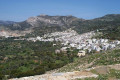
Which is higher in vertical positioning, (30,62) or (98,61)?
(98,61)

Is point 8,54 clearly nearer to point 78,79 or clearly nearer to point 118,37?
point 118,37

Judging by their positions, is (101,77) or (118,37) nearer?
(101,77)

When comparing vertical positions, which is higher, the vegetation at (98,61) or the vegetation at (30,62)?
the vegetation at (98,61)

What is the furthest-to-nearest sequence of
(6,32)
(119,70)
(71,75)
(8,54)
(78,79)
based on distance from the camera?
1. (6,32)
2. (8,54)
3. (119,70)
4. (71,75)
5. (78,79)

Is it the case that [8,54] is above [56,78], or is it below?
below

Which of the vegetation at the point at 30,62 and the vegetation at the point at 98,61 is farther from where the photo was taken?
the vegetation at the point at 30,62

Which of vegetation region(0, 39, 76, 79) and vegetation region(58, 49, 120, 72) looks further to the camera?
vegetation region(0, 39, 76, 79)

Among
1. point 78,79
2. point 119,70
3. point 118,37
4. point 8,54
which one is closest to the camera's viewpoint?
point 78,79

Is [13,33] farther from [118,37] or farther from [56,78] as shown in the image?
[56,78]

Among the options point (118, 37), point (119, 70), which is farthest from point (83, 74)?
point (118, 37)

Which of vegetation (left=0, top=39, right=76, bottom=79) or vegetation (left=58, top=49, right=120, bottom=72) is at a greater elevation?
vegetation (left=58, top=49, right=120, bottom=72)

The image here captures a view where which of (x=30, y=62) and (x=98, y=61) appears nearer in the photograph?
(x=98, y=61)
